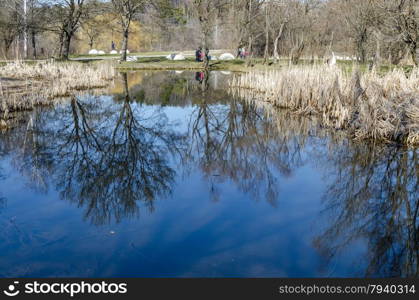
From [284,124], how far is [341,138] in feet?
5.96

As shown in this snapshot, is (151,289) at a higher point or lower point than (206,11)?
lower

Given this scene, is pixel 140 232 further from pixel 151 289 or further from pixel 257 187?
pixel 257 187

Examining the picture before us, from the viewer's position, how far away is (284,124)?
33.1 feet

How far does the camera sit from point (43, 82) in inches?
623

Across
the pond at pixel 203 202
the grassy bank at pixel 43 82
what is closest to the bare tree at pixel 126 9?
the grassy bank at pixel 43 82

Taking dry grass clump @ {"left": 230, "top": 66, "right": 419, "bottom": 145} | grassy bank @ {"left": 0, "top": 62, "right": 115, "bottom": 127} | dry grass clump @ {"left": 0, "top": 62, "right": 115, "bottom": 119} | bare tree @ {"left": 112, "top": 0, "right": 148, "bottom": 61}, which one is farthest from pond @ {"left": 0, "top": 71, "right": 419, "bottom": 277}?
bare tree @ {"left": 112, "top": 0, "right": 148, "bottom": 61}

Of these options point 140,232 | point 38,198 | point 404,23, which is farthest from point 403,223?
point 404,23

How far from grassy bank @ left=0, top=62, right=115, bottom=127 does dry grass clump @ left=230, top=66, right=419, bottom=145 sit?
23.2 feet

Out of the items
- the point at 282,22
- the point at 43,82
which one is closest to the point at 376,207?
the point at 43,82

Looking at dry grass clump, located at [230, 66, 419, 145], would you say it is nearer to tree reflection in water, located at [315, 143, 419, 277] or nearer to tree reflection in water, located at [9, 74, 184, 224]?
tree reflection in water, located at [315, 143, 419, 277]

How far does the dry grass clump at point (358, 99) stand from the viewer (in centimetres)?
797
